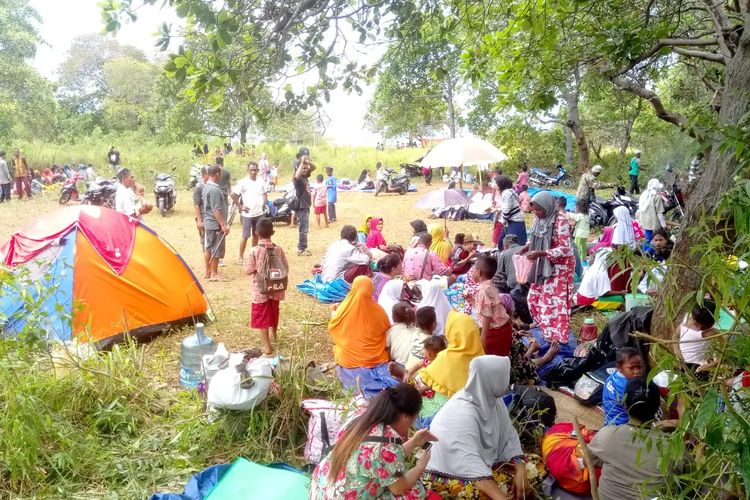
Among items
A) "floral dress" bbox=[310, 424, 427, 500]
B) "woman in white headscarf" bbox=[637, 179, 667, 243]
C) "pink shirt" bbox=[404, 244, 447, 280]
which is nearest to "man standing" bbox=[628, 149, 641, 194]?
"woman in white headscarf" bbox=[637, 179, 667, 243]

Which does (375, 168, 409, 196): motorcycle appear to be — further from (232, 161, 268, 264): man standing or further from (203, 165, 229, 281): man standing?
(203, 165, 229, 281): man standing

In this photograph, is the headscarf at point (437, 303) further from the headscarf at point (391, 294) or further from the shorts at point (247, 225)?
the shorts at point (247, 225)

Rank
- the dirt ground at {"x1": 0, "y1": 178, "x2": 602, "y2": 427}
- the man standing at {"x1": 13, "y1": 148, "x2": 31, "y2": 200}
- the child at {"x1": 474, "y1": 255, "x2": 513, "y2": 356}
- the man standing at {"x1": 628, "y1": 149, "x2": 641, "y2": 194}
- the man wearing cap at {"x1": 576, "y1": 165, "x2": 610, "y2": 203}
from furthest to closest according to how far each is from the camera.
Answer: the man standing at {"x1": 628, "y1": 149, "x2": 641, "y2": 194}, the man standing at {"x1": 13, "y1": 148, "x2": 31, "y2": 200}, the man wearing cap at {"x1": 576, "y1": 165, "x2": 610, "y2": 203}, the dirt ground at {"x1": 0, "y1": 178, "x2": 602, "y2": 427}, the child at {"x1": 474, "y1": 255, "x2": 513, "y2": 356}

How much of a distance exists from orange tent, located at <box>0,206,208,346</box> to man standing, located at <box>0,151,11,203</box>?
352 inches

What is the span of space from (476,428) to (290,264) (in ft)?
19.1

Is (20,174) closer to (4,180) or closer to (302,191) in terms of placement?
(4,180)

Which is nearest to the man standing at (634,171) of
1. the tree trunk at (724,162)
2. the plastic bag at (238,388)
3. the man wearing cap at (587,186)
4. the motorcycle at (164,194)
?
the man wearing cap at (587,186)

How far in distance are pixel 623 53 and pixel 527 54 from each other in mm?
917

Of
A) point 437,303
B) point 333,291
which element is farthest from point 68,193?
point 437,303

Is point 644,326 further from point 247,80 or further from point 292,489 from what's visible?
point 247,80

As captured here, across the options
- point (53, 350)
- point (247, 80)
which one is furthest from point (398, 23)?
point (53, 350)

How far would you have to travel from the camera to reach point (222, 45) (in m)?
2.67

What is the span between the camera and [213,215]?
23.0ft

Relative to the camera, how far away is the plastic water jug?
4617 millimetres
